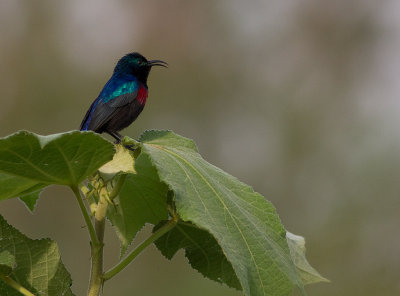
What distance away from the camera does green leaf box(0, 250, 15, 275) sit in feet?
4.13

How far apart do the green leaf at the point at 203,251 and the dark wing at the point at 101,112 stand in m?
1.56

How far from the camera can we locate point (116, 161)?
125 cm

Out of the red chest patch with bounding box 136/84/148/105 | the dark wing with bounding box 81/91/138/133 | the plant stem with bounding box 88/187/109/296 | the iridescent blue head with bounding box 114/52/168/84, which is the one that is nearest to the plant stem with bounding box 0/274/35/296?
the plant stem with bounding box 88/187/109/296

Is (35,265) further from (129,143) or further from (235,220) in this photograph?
(235,220)

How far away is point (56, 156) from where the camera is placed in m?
1.20

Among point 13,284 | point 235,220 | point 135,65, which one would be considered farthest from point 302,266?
point 135,65

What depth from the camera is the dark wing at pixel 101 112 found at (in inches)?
120

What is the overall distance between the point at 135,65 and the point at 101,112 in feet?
2.90

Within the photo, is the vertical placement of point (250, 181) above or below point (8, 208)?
above

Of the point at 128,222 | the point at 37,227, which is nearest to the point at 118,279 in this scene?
the point at 37,227

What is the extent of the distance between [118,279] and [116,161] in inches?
208

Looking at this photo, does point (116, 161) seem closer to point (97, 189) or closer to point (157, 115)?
point (97, 189)

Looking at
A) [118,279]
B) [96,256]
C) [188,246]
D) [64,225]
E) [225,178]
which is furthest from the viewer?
[64,225]

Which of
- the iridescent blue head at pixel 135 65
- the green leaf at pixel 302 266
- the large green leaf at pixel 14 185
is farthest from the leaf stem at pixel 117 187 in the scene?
the iridescent blue head at pixel 135 65
